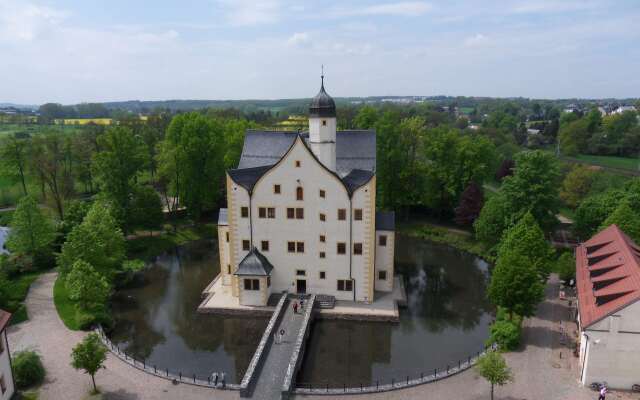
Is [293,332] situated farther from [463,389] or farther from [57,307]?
[57,307]

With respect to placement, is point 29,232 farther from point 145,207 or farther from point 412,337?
point 412,337

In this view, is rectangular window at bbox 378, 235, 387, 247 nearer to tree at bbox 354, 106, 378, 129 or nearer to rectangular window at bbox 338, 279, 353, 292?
rectangular window at bbox 338, 279, 353, 292

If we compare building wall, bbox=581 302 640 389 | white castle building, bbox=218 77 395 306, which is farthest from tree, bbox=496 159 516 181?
building wall, bbox=581 302 640 389

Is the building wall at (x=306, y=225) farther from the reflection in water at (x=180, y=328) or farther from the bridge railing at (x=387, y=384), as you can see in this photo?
the bridge railing at (x=387, y=384)

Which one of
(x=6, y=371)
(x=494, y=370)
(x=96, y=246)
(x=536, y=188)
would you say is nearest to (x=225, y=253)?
(x=96, y=246)

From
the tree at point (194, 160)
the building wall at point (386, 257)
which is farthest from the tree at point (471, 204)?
the tree at point (194, 160)

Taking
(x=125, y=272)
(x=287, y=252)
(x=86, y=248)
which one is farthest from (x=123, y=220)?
(x=287, y=252)
